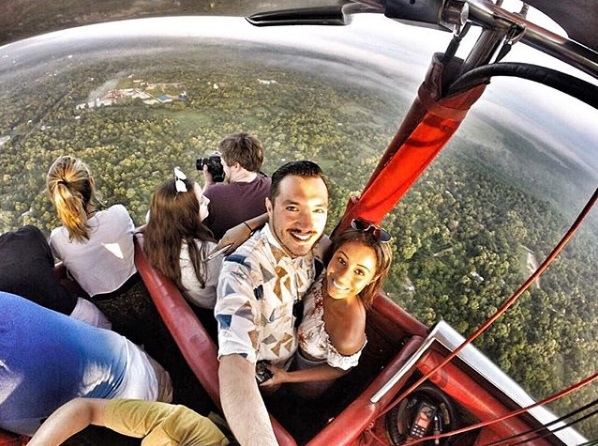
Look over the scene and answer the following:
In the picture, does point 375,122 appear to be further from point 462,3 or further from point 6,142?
point 462,3

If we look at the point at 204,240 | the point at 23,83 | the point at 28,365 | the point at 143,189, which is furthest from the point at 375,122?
the point at 28,365

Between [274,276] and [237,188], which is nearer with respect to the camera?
[274,276]

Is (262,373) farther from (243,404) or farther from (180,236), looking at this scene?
(180,236)

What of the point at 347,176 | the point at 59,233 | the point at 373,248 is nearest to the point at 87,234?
the point at 59,233

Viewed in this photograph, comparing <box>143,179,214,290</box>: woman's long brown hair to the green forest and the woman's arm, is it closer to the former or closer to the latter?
the woman's arm

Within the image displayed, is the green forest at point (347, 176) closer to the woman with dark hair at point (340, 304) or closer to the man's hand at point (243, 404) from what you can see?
the woman with dark hair at point (340, 304)

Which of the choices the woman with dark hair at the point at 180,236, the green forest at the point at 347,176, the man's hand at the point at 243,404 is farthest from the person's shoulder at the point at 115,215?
the green forest at the point at 347,176
